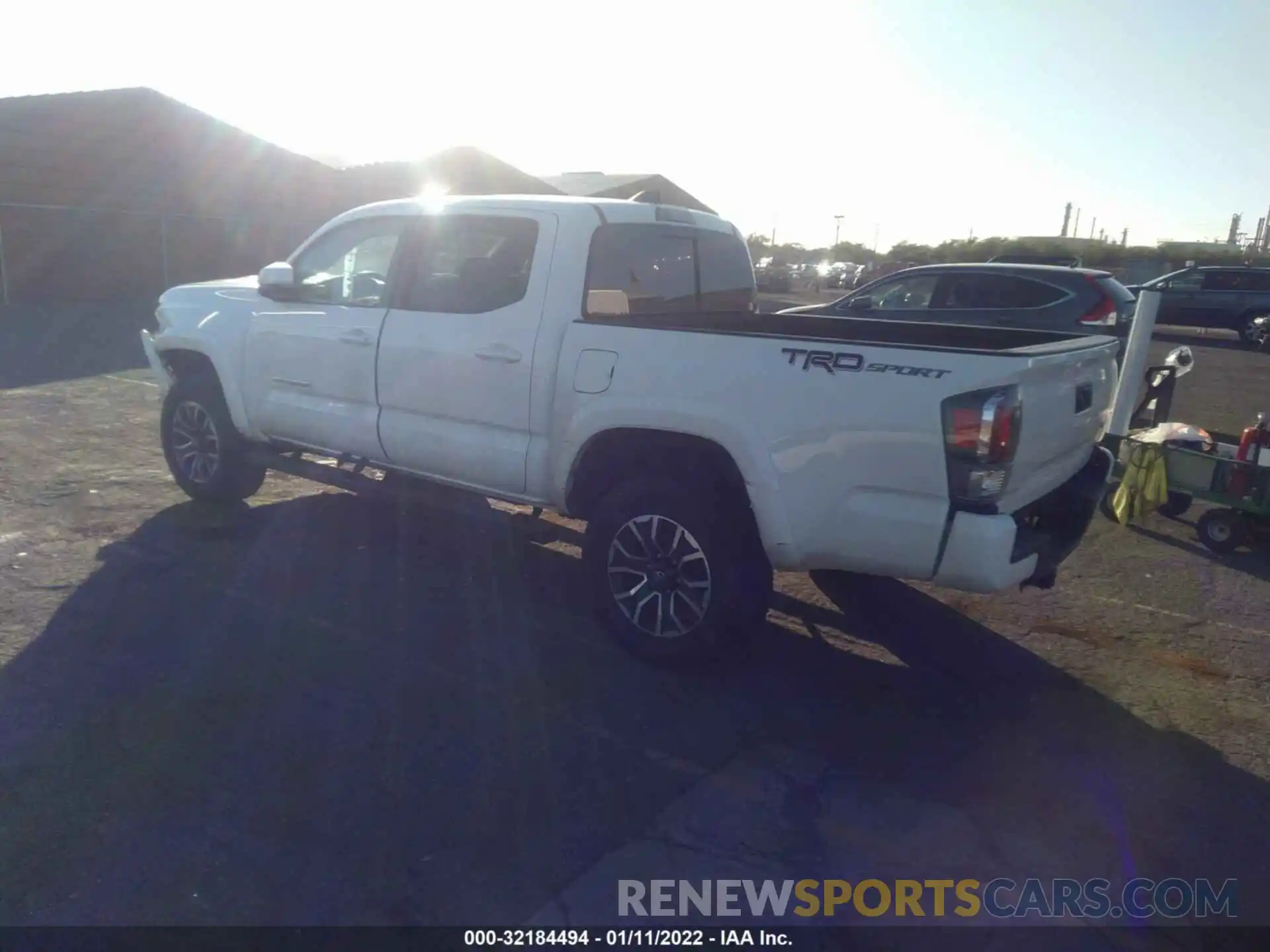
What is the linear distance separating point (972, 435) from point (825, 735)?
1.36 metres

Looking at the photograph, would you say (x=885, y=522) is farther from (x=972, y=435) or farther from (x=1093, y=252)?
(x=1093, y=252)

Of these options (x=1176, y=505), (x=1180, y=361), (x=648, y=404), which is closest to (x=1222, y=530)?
(x=1176, y=505)

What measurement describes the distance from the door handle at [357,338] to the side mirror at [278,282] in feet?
1.89

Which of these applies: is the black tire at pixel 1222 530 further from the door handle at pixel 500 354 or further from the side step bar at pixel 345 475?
the door handle at pixel 500 354

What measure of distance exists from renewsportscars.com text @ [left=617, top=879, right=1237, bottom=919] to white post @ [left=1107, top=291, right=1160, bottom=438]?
198 inches

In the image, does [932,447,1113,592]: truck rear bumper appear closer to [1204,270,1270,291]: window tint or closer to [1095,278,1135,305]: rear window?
[1095,278,1135,305]: rear window

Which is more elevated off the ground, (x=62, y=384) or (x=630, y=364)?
(x=630, y=364)

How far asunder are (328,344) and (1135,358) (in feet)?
19.3

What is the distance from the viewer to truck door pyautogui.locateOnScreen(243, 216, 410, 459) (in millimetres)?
5766

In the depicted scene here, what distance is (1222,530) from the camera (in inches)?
271

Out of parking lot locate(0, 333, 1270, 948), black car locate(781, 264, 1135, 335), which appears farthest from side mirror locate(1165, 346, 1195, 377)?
black car locate(781, 264, 1135, 335)

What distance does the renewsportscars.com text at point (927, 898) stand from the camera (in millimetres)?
3143

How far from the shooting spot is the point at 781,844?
343cm

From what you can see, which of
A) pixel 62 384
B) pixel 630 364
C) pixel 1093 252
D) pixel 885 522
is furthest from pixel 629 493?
pixel 1093 252
